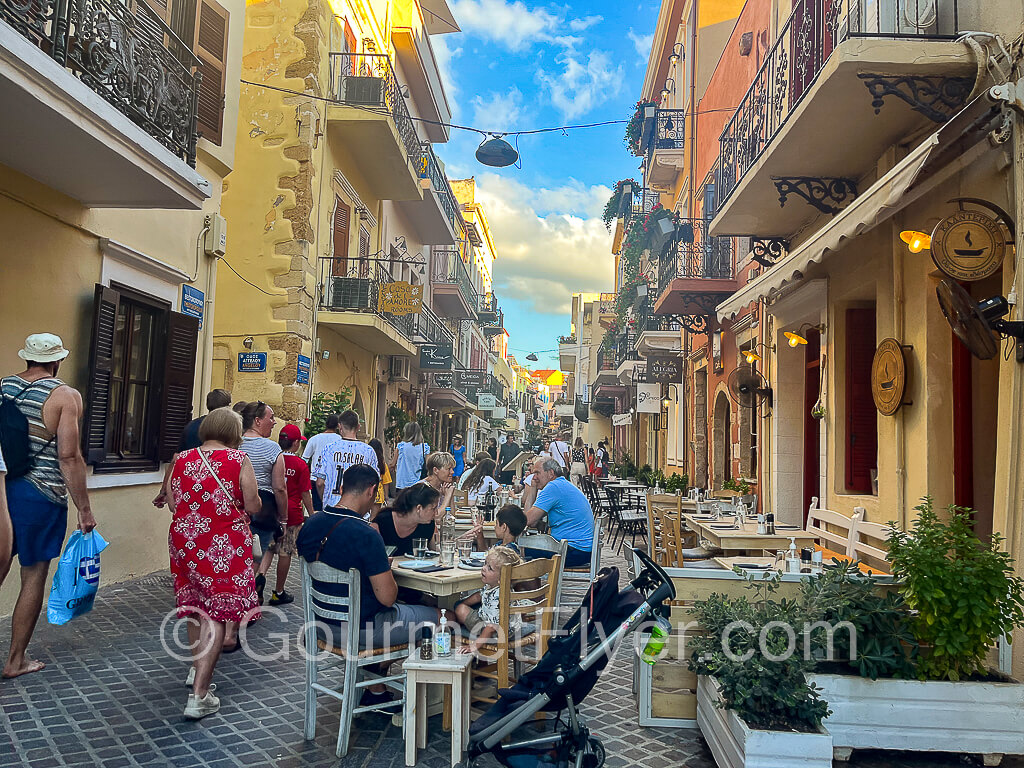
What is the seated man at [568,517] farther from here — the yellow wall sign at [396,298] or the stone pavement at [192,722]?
the yellow wall sign at [396,298]

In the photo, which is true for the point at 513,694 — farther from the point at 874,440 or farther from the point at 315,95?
the point at 315,95

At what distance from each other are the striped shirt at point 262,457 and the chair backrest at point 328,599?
104 inches

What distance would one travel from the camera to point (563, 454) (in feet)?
63.5

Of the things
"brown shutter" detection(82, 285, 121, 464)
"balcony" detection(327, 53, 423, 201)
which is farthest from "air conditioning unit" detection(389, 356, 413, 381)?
"brown shutter" detection(82, 285, 121, 464)

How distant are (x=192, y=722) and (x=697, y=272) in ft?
39.5

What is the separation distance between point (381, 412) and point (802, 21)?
13.7 metres

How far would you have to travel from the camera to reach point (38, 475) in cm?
472

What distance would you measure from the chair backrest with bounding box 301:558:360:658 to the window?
388 cm

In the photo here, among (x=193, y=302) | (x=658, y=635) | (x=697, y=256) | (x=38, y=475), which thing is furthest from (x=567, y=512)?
(x=697, y=256)

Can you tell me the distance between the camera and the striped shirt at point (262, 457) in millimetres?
6699

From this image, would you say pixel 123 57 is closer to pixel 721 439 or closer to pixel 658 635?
pixel 658 635

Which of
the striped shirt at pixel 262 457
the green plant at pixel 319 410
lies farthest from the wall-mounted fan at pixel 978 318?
the green plant at pixel 319 410

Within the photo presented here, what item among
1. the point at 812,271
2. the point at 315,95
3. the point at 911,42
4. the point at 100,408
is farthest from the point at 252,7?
the point at 911,42

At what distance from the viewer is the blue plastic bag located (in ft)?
14.4
